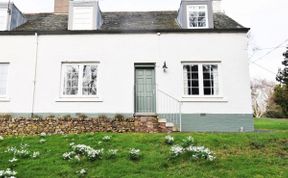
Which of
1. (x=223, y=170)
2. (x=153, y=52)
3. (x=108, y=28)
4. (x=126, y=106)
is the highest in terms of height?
(x=108, y=28)

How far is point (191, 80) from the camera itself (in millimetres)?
16016

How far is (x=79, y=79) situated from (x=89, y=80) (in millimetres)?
501

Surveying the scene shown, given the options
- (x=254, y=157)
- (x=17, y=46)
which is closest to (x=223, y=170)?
(x=254, y=157)

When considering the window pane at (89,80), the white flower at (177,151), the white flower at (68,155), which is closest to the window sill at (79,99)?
the window pane at (89,80)

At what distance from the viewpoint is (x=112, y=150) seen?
945cm

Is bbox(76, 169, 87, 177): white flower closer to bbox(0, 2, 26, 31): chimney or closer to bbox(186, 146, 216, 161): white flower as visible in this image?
bbox(186, 146, 216, 161): white flower

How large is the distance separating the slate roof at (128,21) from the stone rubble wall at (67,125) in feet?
15.7

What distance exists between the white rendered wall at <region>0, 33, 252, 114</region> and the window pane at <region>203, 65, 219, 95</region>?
1.03 feet

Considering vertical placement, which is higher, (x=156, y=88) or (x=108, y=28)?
(x=108, y=28)

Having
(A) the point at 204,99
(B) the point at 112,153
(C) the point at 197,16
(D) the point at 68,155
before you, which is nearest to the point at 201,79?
(A) the point at 204,99

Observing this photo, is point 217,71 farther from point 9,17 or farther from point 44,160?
point 9,17

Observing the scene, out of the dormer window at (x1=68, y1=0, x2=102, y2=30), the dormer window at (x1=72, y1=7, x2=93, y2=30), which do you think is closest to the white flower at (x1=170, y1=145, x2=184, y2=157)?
the dormer window at (x1=68, y1=0, x2=102, y2=30)

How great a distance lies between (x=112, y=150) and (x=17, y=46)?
32.4ft

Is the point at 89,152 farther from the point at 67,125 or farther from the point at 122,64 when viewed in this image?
the point at 122,64
